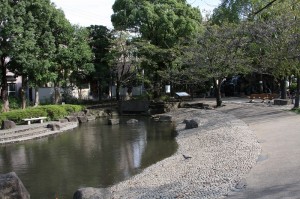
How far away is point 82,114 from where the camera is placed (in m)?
34.3

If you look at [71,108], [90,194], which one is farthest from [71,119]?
[90,194]

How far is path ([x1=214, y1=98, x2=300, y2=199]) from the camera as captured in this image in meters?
8.51

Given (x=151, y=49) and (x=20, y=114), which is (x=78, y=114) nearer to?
(x=20, y=114)

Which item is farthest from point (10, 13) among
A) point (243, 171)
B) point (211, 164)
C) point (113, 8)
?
point (243, 171)

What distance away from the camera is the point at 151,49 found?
36219mm

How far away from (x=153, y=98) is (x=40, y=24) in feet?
47.1

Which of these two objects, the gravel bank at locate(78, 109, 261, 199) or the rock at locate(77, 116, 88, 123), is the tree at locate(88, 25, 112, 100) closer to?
the rock at locate(77, 116, 88, 123)

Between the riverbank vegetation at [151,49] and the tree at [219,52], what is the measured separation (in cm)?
8

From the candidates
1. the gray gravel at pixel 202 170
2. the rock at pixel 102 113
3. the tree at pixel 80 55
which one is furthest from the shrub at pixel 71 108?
the gray gravel at pixel 202 170

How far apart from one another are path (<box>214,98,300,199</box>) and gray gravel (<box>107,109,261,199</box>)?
1.11 feet

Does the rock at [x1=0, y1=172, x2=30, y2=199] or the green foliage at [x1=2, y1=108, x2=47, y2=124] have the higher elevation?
the green foliage at [x1=2, y1=108, x2=47, y2=124]

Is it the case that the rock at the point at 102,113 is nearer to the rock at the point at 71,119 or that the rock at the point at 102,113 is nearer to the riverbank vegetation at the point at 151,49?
the riverbank vegetation at the point at 151,49

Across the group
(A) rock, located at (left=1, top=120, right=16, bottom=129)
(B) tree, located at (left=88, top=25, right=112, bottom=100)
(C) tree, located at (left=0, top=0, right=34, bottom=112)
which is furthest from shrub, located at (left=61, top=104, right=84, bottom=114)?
(A) rock, located at (left=1, top=120, right=16, bottom=129)

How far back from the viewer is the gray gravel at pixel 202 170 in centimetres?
963
